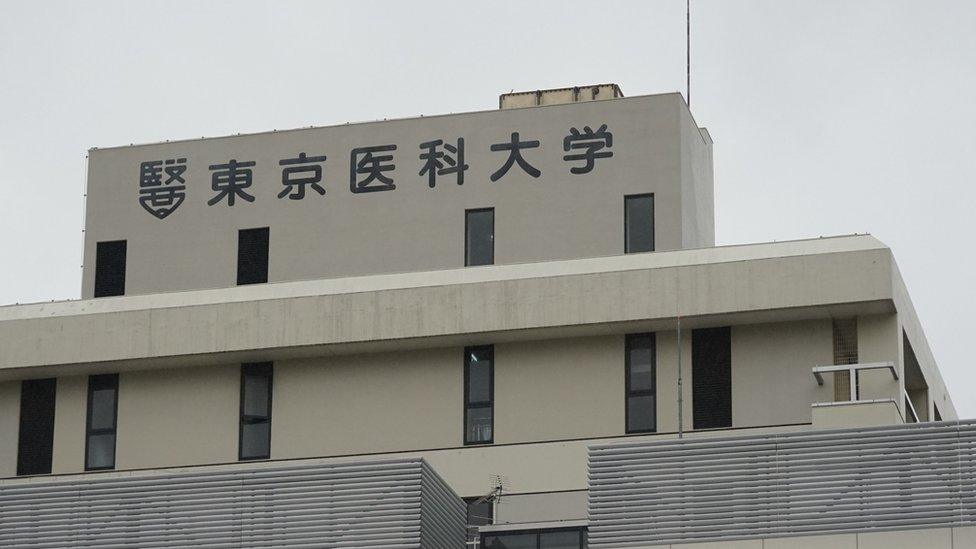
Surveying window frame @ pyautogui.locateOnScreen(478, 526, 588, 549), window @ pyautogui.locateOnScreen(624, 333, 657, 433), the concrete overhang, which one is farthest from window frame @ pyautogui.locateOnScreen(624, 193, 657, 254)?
window frame @ pyautogui.locateOnScreen(478, 526, 588, 549)

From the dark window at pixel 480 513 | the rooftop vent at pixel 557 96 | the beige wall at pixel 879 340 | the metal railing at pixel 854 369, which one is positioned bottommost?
the dark window at pixel 480 513

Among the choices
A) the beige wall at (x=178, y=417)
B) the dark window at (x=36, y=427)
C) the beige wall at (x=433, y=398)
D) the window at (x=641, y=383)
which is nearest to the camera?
the beige wall at (x=433, y=398)

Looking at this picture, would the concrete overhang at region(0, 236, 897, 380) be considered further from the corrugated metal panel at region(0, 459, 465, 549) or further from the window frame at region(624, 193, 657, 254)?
the corrugated metal panel at region(0, 459, 465, 549)

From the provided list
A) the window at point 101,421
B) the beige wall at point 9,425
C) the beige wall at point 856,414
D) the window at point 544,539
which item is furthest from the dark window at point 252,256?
the beige wall at point 856,414

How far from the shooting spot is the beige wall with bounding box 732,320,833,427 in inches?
1826

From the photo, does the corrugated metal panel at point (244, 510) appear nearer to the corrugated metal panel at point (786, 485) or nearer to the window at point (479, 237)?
the corrugated metal panel at point (786, 485)

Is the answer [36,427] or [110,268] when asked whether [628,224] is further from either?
[36,427]

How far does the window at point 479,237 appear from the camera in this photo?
167ft

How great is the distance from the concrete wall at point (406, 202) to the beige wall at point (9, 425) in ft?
10.8

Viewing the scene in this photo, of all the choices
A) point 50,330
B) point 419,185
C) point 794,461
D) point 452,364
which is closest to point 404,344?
point 452,364

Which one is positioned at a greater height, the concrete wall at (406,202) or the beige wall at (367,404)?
the concrete wall at (406,202)

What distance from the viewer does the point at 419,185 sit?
52000mm

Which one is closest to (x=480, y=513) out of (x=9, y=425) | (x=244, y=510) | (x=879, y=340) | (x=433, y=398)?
(x=433, y=398)

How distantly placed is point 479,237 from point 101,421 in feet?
32.3
